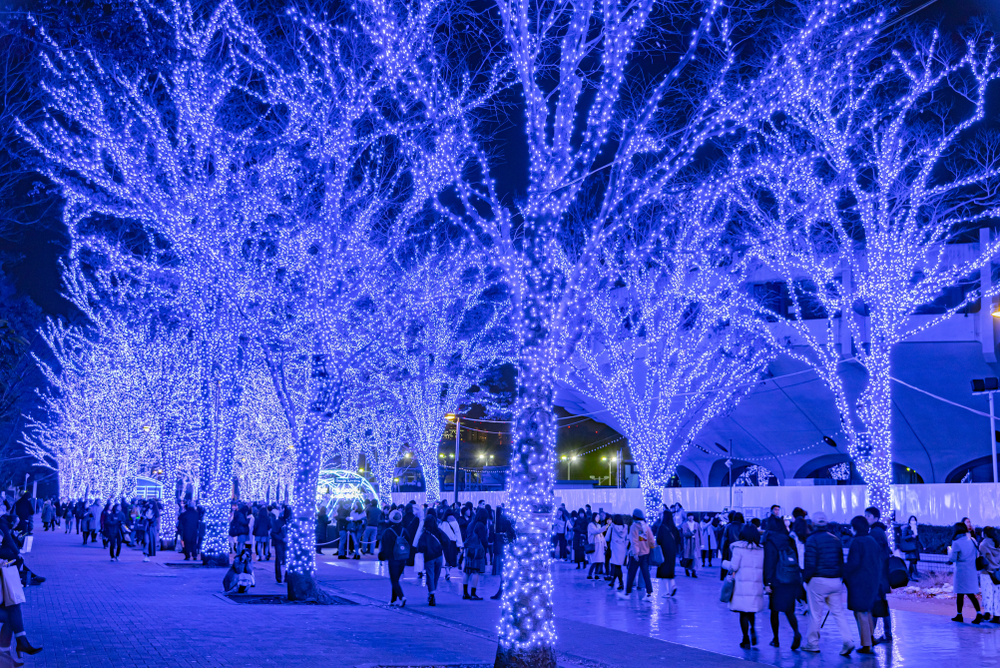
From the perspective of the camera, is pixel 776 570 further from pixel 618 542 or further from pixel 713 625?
pixel 618 542

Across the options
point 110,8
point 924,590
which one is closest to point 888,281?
point 924,590

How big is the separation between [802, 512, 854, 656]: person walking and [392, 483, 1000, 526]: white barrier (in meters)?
13.5

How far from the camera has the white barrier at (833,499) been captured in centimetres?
2320

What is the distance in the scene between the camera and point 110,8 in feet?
29.0

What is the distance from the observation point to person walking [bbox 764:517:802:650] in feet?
37.6

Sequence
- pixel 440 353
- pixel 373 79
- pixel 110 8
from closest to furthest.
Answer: pixel 110 8 < pixel 373 79 < pixel 440 353

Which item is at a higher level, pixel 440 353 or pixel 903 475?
pixel 440 353

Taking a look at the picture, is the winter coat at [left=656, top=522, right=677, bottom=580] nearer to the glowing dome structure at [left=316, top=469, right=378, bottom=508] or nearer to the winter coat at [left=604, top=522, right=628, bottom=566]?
the winter coat at [left=604, top=522, right=628, bottom=566]

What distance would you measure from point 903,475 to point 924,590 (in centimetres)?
3947

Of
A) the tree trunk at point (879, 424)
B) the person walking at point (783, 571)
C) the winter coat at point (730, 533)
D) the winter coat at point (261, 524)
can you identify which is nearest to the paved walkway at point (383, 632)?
the person walking at point (783, 571)

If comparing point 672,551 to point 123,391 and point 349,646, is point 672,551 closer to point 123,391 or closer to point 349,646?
point 349,646

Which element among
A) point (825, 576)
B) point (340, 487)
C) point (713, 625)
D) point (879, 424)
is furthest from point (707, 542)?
point (825, 576)

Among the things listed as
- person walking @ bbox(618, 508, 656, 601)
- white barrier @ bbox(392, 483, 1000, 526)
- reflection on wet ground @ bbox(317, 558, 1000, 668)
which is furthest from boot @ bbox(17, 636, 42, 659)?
white barrier @ bbox(392, 483, 1000, 526)

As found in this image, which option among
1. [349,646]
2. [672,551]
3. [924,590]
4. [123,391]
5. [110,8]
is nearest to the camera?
[110,8]
